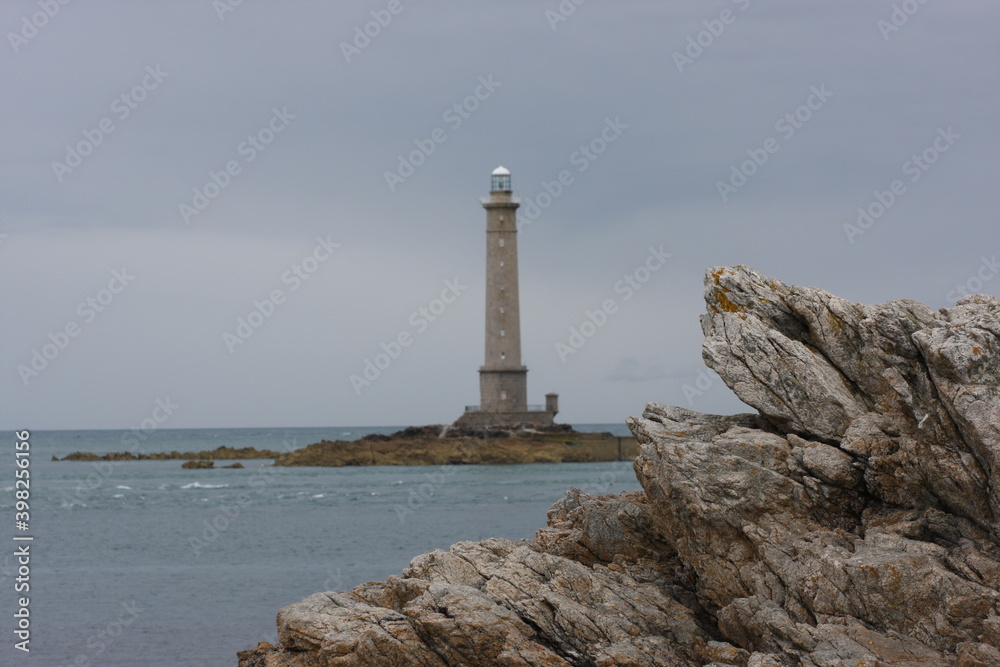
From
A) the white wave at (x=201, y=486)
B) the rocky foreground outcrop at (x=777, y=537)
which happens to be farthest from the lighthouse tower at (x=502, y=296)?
the rocky foreground outcrop at (x=777, y=537)

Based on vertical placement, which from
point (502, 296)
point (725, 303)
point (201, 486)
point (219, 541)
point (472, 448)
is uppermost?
point (502, 296)

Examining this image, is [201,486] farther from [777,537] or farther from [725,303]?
[777,537]

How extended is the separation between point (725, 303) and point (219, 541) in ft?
97.7

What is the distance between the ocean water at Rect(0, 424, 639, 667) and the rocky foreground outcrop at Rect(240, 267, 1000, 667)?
8.32 meters

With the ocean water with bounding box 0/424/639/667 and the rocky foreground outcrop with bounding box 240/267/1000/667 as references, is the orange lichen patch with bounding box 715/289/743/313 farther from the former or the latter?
the ocean water with bounding box 0/424/639/667

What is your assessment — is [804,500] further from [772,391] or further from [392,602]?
[392,602]

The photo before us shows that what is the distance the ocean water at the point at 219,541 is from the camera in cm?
2481

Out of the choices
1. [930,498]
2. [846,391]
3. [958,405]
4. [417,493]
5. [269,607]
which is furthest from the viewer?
[417,493]

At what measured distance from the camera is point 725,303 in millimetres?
17266

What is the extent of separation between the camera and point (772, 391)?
16172 millimetres

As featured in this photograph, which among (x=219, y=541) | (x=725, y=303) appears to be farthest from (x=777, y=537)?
(x=219, y=541)

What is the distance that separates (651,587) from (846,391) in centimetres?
395

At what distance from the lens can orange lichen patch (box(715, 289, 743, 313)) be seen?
56.2 feet

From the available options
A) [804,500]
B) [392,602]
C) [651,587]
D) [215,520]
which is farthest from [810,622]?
[215,520]
